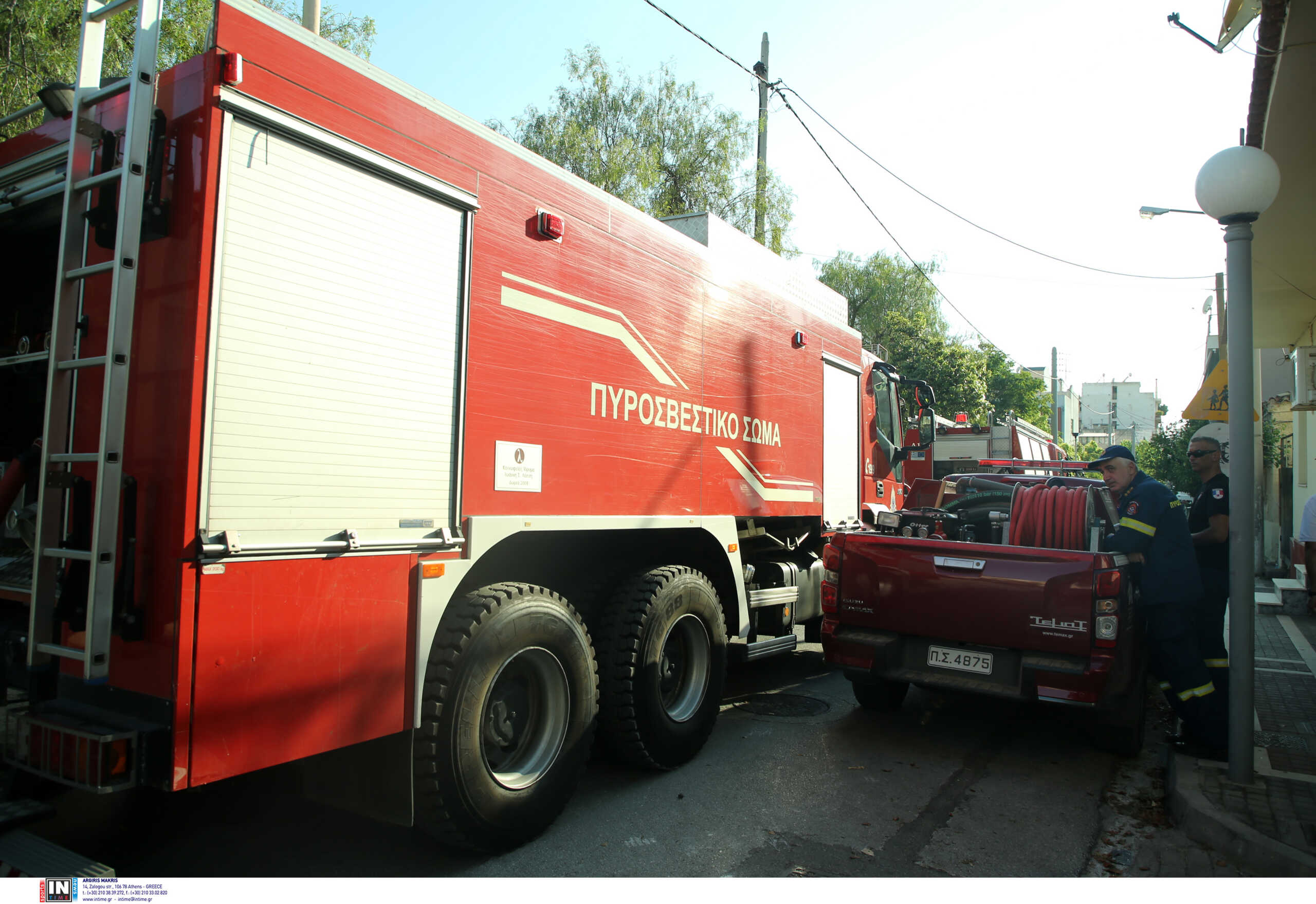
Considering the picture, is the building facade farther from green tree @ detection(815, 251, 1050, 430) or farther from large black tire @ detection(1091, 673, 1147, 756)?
large black tire @ detection(1091, 673, 1147, 756)

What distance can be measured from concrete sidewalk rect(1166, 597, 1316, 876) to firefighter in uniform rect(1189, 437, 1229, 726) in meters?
0.51

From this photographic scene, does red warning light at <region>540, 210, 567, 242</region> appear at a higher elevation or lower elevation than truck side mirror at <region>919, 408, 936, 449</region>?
higher

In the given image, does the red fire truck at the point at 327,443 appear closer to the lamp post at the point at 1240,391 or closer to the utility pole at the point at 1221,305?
the lamp post at the point at 1240,391

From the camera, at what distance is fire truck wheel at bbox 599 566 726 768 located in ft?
14.7

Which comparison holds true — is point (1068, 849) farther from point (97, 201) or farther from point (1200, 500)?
point (97, 201)

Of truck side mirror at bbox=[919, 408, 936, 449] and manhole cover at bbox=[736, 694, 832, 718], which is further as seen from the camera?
truck side mirror at bbox=[919, 408, 936, 449]

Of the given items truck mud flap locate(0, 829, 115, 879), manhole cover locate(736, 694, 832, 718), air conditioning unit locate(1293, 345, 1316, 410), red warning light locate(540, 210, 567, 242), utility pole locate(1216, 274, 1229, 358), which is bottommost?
manhole cover locate(736, 694, 832, 718)

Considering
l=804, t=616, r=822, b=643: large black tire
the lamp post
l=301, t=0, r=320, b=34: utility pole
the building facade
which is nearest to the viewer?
the lamp post

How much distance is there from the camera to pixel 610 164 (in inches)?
723

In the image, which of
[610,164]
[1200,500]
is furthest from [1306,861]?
[610,164]

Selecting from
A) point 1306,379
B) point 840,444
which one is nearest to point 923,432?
point 840,444

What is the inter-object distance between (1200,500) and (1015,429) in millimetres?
13226

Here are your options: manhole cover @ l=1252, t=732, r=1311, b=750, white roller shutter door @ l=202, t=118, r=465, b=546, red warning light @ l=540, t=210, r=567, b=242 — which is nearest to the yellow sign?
manhole cover @ l=1252, t=732, r=1311, b=750
